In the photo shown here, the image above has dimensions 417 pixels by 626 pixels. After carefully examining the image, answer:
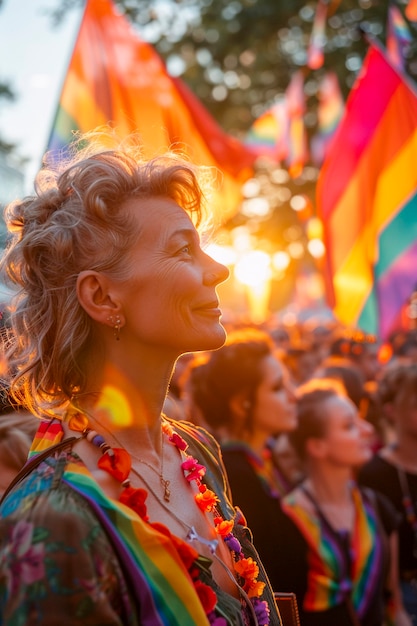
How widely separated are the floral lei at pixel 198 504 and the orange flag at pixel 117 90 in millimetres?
3076

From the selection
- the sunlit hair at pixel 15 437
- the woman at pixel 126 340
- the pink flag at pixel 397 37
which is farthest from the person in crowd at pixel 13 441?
the pink flag at pixel 397 37

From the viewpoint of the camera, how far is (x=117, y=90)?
567 cm

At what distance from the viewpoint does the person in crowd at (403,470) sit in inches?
152

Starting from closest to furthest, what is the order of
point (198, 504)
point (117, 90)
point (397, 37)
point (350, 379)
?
1. point (198, 504)
2. point (350, 379)
3. point (117, 90)
4. point (397, 37)

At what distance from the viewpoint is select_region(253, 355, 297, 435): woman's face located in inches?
149

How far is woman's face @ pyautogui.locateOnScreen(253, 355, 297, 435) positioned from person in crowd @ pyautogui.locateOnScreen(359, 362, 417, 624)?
1.99 ft

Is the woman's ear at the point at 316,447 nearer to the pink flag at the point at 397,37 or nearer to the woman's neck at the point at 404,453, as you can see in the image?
the woman's neck at the point at 404,453

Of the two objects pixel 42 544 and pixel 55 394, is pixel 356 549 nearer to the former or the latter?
pixel 55 394

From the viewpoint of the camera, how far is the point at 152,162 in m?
1.85

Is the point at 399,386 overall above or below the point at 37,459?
below

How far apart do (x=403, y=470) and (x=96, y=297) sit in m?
2.86

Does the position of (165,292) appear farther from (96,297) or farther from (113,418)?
(113,418)

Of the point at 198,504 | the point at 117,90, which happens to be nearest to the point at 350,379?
the point at 117,90

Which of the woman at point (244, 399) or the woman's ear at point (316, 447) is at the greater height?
the woman at point (244, 399)
